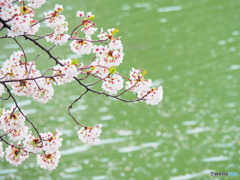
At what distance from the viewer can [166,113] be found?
431 inches

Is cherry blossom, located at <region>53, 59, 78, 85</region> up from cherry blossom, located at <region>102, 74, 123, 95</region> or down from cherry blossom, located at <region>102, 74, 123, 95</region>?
up

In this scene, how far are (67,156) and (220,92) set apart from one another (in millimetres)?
4331

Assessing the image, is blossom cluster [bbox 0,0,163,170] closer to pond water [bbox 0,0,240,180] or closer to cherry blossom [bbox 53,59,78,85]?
cherry blossom [bbox 53,59,78,85]

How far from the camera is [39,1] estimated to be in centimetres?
441

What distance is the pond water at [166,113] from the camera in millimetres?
9227

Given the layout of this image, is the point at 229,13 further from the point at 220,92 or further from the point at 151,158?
the point at 151,158

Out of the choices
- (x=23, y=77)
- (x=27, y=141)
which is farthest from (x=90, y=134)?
(x=23, y=77)

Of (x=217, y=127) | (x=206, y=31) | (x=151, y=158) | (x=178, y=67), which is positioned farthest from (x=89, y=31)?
(x=206, y=31)

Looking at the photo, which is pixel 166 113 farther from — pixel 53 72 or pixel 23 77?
pixel 23 77

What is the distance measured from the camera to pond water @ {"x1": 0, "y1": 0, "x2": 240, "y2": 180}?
30.3 feet

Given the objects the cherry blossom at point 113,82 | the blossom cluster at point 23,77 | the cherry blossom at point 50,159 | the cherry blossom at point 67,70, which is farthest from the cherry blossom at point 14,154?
the cherry blossom at point 113,82

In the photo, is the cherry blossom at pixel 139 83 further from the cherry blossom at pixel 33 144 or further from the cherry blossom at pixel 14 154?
the cherry blossom at pixel 14 154

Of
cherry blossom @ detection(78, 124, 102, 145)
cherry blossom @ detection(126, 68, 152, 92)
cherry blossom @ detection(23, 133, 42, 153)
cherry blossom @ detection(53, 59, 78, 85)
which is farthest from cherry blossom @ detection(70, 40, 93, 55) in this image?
cherry blossom @ detection(23, 133, 42, 153)

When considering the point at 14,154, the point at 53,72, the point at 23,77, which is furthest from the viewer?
the point at 14,154
